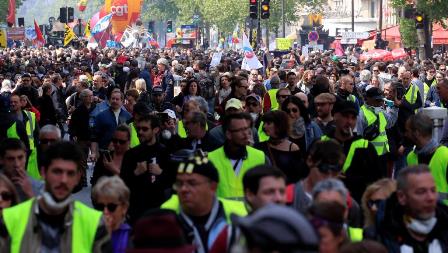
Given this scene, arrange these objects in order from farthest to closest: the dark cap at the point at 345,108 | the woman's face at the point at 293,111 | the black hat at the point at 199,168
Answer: the woman's face at the point at 293,111 → the dark cap at the point at 345,108 → the black hat at the point at 199,168

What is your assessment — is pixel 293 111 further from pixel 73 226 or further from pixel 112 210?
pixel 73 226

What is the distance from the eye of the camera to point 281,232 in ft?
13.3

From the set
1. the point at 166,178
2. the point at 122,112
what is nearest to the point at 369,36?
the point at 122,112

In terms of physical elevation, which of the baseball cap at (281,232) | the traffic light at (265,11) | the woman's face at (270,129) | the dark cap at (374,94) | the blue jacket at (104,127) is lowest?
the blue jacket at (104,127)

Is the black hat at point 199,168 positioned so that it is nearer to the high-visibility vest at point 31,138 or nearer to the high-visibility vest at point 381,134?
the high-visibility vest at point 31,138

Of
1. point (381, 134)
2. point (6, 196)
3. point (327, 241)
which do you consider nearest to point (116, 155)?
point (381, 134)

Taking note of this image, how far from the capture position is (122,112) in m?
15.1

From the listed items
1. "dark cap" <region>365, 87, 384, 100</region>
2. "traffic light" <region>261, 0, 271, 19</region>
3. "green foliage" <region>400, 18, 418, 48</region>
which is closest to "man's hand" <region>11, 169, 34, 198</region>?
"dark cap" <region>365, 87, 384, 100</region>

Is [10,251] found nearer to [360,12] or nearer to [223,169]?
[223,169]

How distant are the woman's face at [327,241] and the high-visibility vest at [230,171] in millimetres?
3001

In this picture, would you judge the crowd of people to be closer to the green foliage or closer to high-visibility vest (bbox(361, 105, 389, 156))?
high-visibility vest (bbox(361, 105, 389, 156))

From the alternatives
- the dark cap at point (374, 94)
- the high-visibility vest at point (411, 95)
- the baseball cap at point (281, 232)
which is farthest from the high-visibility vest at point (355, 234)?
the high-visibility vest at point (411, 95)

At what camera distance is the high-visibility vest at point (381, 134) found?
41.7ft

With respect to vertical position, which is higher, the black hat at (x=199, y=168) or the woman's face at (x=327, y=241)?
the black hat at (x=199, y=168)
